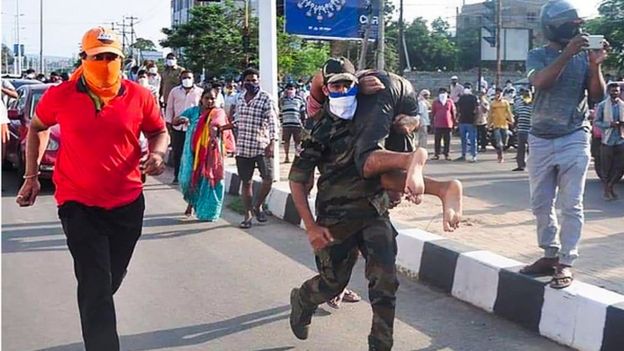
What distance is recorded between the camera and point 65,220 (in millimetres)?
4453

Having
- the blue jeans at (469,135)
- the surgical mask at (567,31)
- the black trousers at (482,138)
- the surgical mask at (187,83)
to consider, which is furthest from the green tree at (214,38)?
the surgical mask at (567,31)

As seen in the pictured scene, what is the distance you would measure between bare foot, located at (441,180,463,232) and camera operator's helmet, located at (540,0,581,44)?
2.02 m

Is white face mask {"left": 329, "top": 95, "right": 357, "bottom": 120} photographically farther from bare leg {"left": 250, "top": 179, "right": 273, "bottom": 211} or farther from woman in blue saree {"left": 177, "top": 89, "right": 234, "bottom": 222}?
woman in blue saree {"left": 177, "top": 89, "right": 234, "bottom": 222}

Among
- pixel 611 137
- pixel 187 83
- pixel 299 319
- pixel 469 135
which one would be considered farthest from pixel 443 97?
pixel 299 319

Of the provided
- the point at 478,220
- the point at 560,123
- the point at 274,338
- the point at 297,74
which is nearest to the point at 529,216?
the point at 478,220

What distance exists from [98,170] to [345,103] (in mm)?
1400

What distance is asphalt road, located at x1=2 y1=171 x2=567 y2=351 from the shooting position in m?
5.27

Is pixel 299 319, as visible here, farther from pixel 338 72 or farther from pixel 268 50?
pixel 268 50

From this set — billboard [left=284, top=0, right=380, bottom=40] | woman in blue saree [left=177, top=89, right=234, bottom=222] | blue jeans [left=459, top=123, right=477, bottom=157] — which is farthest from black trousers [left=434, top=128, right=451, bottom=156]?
woman in blue saree [left=177, top=89, right=234, bottom=222]

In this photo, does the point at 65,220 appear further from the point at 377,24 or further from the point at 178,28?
the point at 178,28

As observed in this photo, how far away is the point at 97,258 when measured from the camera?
4.34 meters

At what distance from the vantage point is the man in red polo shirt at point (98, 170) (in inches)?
170

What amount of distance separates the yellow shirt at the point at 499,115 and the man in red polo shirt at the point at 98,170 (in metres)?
14.9

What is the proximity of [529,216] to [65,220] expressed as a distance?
6.90 m
